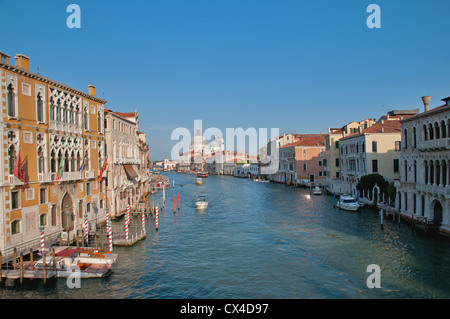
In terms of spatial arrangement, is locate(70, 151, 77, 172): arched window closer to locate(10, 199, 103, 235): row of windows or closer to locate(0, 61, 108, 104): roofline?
locate(10, 199, 103, 235): row of windows

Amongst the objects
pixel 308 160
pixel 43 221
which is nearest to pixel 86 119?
pixel 43 221

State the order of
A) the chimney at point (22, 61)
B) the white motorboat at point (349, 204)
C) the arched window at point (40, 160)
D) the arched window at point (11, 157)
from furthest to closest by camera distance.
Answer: the white motorboat at point (349, 204) → the arched window at point (40, 160) → the chimney at point (22, 61) → the arched window at point (11, 157)

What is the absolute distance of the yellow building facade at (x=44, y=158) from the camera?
15.1m

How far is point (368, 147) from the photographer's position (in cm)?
3450

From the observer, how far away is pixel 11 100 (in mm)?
15578

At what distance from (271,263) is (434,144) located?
12.1 m

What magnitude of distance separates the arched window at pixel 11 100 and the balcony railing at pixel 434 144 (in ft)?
71.2

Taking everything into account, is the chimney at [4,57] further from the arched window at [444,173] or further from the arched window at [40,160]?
the arched window at [444,173]
